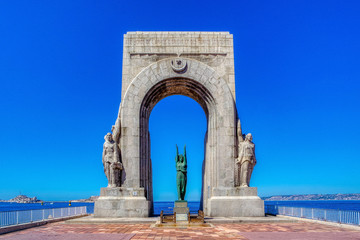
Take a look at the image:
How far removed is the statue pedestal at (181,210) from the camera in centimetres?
1559

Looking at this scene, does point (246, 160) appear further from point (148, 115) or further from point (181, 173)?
point (148, 115)

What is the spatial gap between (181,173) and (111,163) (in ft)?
12.0

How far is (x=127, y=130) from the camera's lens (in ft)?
62.4

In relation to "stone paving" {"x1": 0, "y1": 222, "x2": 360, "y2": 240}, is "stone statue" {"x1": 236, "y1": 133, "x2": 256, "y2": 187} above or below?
above

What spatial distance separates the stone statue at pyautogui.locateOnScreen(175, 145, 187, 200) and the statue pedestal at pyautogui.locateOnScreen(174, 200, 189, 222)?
4.05 ft

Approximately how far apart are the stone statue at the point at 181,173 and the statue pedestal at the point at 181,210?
1.23m

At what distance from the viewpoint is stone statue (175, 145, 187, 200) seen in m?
17.6

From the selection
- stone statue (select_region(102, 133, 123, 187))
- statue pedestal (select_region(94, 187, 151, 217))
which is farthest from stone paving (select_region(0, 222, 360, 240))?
stone statue (select_region(102, 133, 123, 187))

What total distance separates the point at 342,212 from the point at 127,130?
11.0 metres

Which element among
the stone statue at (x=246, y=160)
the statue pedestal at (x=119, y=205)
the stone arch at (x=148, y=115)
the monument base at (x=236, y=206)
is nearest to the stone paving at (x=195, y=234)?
the monument base at (x=236, y=206)

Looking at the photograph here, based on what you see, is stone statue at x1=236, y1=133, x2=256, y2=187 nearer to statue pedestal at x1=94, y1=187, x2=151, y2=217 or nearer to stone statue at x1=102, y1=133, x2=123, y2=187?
statue pedestal at x1=94, y1=187, x2=151, y2=217

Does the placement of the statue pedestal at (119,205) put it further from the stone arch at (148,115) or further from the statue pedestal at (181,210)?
the statue pedestal at (181,210)

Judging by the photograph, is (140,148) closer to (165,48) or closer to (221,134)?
(221,134)

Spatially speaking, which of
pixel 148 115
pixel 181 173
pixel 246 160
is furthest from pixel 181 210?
pixel 148 115
